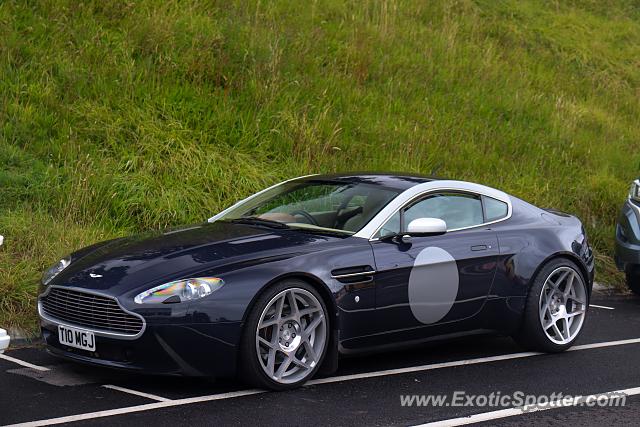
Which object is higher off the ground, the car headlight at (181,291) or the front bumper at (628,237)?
the car headlight at (181,291)

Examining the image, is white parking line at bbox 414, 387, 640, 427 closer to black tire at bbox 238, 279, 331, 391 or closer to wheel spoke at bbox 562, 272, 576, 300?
black tire at bbox 238, 279, 331, 391

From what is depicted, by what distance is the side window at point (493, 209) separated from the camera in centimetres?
793

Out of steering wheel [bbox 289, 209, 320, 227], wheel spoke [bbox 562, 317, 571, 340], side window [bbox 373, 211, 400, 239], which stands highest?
side window [bbox 373, 211, 400, 239]

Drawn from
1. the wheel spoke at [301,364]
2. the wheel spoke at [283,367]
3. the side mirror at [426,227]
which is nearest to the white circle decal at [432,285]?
the side mirror at [426,227]

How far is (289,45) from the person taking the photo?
1412 centimetres

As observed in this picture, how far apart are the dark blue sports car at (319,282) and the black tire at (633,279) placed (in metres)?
2.39

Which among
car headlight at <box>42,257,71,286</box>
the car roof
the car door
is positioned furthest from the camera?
the car roof

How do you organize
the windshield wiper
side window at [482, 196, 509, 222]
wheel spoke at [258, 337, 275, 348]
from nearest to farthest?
wheel spoke at [258, 337, 275, 348] < the windshield wiper < side window at [482, 196, 509, 222]

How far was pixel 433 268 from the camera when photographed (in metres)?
7.18

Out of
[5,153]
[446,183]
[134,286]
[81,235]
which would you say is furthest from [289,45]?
[134,286]

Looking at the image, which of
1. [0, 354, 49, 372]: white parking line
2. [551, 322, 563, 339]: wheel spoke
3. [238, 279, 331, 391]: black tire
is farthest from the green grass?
[551, 322, 563, 339]: wheel spoke

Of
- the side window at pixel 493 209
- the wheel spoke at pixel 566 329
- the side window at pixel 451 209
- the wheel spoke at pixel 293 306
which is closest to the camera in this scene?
the wheel spoke at pixel 293 306

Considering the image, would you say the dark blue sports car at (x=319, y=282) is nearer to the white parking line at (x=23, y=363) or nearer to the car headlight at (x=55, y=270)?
the car headlight at (x=55, y=270)

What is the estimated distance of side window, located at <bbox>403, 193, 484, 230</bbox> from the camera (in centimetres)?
750
